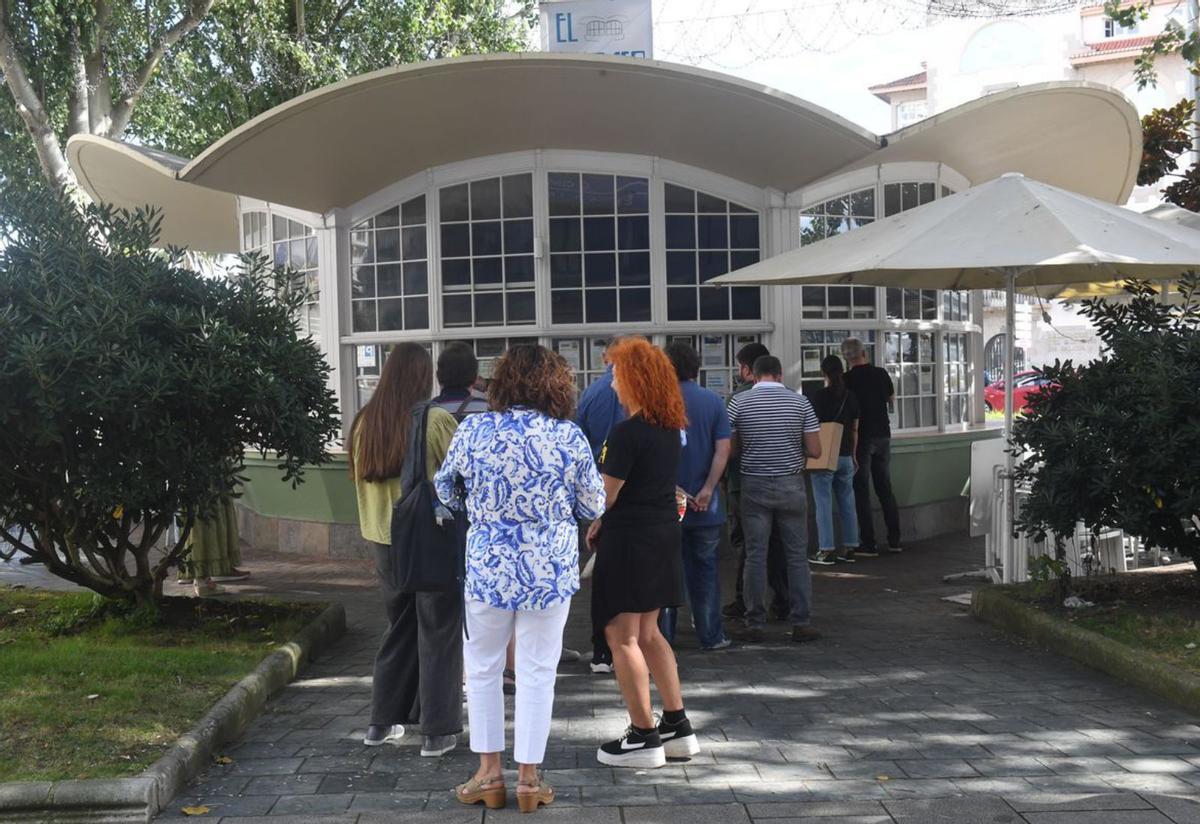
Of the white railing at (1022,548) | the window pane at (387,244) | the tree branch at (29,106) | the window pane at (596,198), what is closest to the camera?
the white railing at (1022,548)

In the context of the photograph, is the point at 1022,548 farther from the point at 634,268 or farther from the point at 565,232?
the point at 565,232

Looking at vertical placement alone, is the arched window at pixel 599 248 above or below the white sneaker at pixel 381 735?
above

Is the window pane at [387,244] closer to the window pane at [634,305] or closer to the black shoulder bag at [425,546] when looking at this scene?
the window pane at [634,305]

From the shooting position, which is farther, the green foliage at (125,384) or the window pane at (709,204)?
A: the window pane at (709,204)

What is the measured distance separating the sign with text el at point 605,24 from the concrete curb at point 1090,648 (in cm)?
645

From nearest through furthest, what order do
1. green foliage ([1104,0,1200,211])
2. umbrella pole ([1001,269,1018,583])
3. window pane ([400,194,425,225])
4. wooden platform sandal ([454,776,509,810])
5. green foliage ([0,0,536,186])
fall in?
wooden platform sandal ([454,776,509,810]) → umbrella pole ([1001,269,1018,583]) → window pane ([400,194,425,225]) → green foliage ([1104,0,1200,211]) → green foliage ([0,0,536,186])

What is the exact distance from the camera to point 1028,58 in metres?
45.2

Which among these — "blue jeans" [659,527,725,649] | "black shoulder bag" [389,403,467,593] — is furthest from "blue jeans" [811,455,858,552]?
"black shoulder bag" [389,403,467,593]

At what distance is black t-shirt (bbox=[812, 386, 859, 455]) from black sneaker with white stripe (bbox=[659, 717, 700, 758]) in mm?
5465

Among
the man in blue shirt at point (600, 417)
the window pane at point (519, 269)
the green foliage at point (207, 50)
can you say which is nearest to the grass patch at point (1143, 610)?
the man in blue shirt at point (600, 417)

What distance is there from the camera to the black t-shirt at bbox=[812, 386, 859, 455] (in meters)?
10.2

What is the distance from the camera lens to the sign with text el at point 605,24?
1191 cm

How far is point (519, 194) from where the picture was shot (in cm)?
1067

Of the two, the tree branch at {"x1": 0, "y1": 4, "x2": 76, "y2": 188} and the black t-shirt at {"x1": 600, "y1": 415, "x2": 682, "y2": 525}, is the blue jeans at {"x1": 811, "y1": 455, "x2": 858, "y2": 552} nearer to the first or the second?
the black t-shirt at {"x1": 600, "y1": 415, "x2": 682, "y2": 525}
